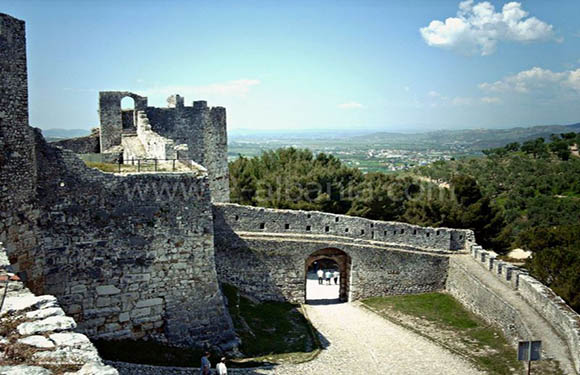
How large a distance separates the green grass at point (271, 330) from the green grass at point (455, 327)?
327cm

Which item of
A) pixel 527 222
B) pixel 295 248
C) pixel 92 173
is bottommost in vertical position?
pixel 527 222

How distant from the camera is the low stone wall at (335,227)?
60.1 ft

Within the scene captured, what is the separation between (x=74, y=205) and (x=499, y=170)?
5128 centimetres

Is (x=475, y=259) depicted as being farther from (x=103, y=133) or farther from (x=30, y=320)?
(x=30, y=320)

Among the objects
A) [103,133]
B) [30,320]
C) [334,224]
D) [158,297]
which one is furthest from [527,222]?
[30,320]

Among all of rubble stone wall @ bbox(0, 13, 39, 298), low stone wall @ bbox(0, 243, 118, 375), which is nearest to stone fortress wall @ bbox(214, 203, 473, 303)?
rubble stone wall @ bbox(0, 13, 39, 298)

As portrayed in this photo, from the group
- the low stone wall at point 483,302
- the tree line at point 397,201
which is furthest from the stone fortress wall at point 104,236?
the tree line at point 397,201

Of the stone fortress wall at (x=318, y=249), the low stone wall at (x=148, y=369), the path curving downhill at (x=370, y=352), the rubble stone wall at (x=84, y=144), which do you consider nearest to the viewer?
the low stone wall at (x=148, y=369)

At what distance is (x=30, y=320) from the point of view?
17.9 ft

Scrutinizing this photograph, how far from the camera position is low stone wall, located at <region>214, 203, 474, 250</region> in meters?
18.3

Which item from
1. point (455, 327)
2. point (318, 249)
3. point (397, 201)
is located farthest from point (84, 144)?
point (397, 201)

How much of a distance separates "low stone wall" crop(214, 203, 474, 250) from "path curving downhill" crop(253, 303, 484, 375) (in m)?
2.95

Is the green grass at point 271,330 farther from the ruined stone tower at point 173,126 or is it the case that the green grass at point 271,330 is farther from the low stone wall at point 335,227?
the ruined stone tower at point 173,126

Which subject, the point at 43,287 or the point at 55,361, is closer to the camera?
the point at 55,361
